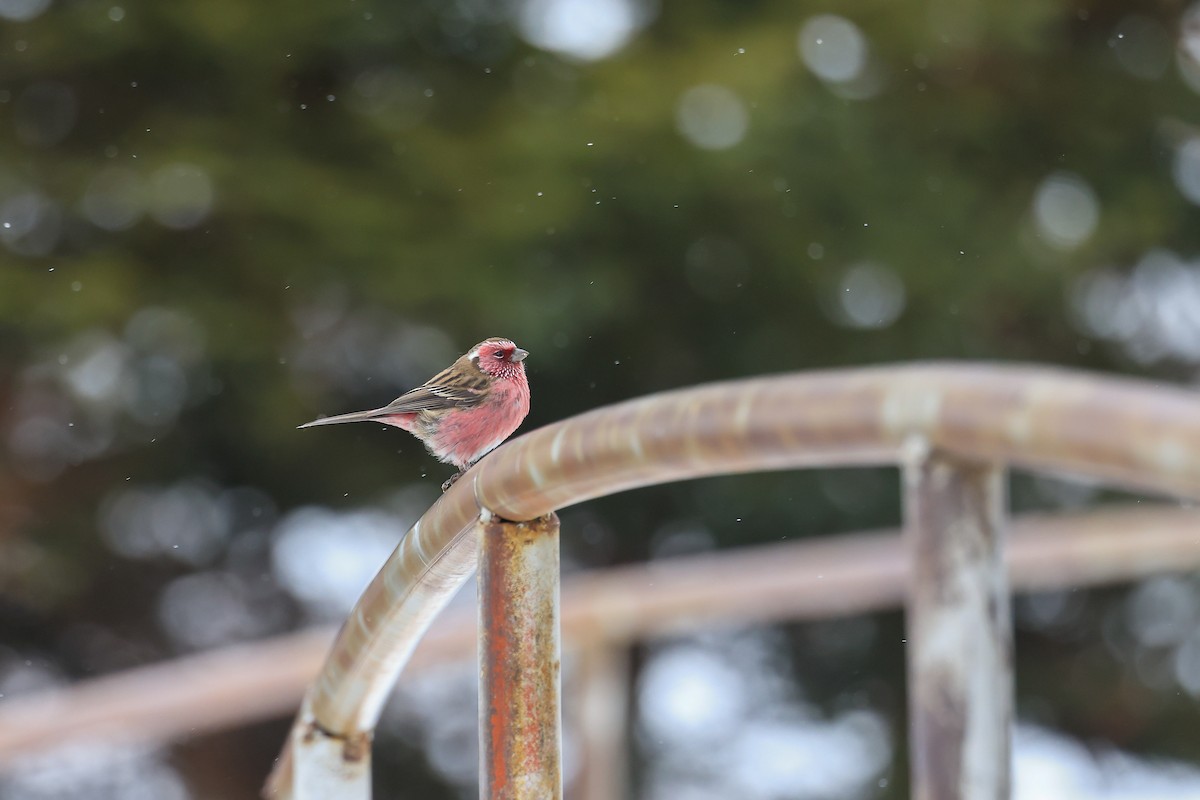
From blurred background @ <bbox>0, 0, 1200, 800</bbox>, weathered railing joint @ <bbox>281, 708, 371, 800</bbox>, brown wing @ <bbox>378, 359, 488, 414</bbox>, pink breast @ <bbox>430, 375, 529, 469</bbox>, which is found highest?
blurred background @ <bbox>0, 0, 1200, 800</bbox>

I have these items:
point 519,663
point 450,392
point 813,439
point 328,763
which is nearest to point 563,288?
point 450,392

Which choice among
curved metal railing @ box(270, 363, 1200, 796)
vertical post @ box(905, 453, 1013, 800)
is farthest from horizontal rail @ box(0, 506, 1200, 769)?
vertical post @ box(905, 453, 1013, 800)

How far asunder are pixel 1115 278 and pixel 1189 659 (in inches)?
70.9

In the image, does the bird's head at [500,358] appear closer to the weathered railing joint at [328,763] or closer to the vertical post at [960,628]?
the weathered railing joint at [328,763]

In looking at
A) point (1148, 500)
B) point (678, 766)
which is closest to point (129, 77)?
point (678, 766)

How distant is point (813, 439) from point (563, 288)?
173 inches

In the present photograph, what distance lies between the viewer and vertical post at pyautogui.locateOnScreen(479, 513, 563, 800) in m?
1.04

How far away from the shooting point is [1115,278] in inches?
262

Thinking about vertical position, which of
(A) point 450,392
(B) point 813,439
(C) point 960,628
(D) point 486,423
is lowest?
(C) point 960,628

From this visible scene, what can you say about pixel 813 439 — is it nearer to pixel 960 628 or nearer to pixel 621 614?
pixel 960 628

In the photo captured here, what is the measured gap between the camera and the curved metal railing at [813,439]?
22.8 inches

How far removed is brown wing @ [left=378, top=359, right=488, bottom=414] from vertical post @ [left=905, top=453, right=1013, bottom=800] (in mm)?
1565

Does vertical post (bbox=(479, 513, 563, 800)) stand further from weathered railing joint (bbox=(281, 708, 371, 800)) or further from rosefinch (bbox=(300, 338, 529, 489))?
rosefinch (bbox=(300, 338, 529, 489))

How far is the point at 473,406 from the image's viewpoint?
221 cm
